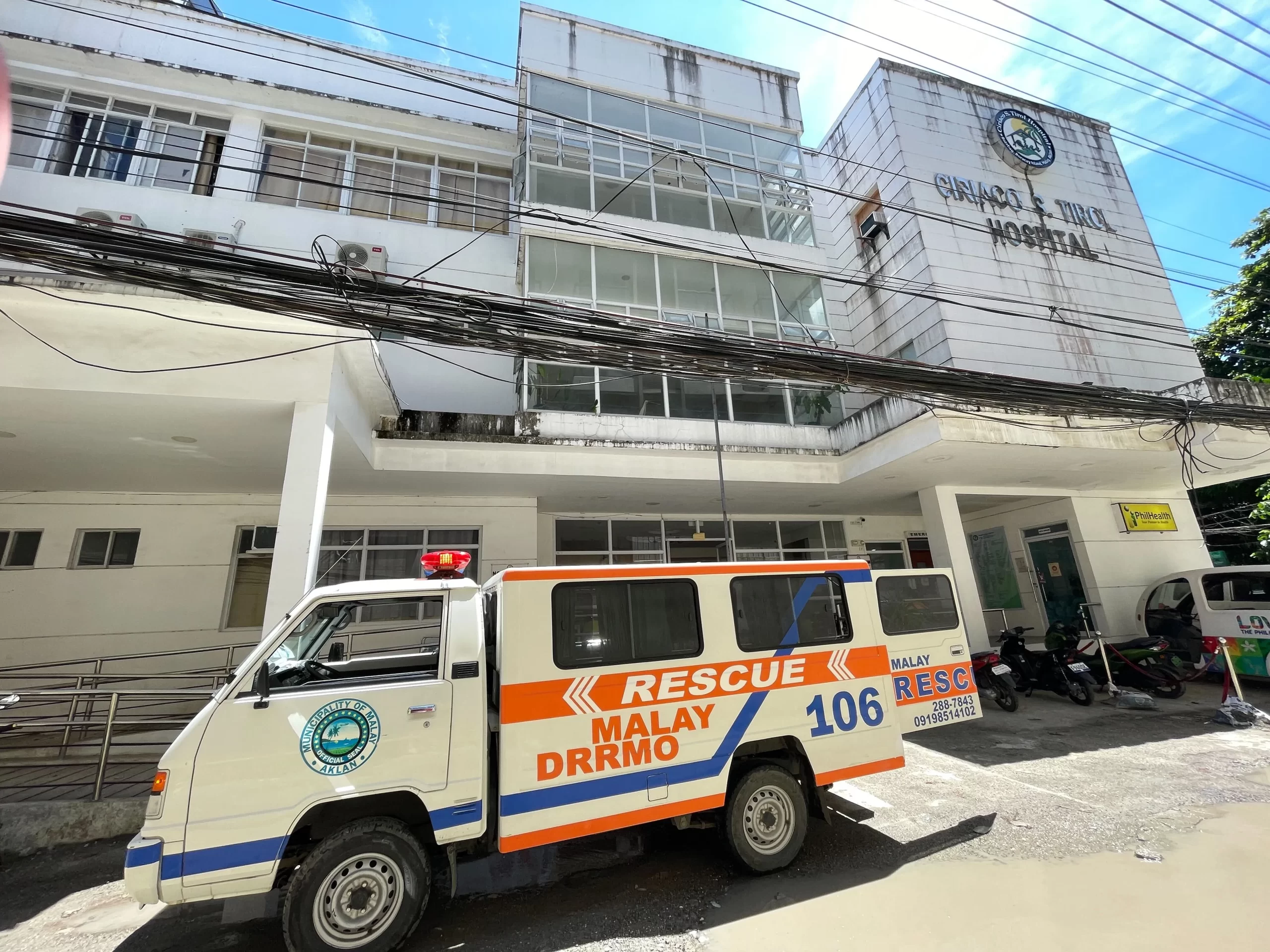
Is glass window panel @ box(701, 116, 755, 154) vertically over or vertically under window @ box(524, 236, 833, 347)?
over

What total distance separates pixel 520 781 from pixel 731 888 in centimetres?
159

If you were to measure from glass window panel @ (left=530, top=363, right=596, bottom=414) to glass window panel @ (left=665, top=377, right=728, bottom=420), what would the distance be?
1.35 m

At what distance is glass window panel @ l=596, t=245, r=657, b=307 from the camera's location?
913cm

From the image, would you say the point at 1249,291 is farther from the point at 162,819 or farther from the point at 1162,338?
the point at 162,819

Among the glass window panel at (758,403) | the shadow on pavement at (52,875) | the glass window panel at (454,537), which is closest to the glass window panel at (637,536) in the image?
the glass window panel at (454,537)

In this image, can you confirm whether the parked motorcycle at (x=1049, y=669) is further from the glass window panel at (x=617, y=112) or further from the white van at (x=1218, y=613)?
the glass window panel at (x=617, y=112)

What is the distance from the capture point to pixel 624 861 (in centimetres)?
384

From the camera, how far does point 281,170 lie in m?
10.4

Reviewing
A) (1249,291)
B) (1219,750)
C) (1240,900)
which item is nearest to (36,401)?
(1240,900)

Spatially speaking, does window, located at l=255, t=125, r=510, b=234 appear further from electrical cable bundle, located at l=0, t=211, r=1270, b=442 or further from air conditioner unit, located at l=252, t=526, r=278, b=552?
air conditioner unit, located at l=252, t=526, r=278, b=552

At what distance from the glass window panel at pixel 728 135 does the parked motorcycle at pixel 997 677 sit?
1035 centimetres

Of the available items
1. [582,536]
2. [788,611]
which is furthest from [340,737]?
[582,536]

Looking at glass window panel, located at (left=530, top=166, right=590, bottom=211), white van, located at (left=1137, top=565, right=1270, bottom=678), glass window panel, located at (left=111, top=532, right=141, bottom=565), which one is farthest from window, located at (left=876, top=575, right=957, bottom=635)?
glass window panel, located at (left=111, top=532, right=141, bottom=565)

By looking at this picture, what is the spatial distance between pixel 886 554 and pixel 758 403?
5886 mm
